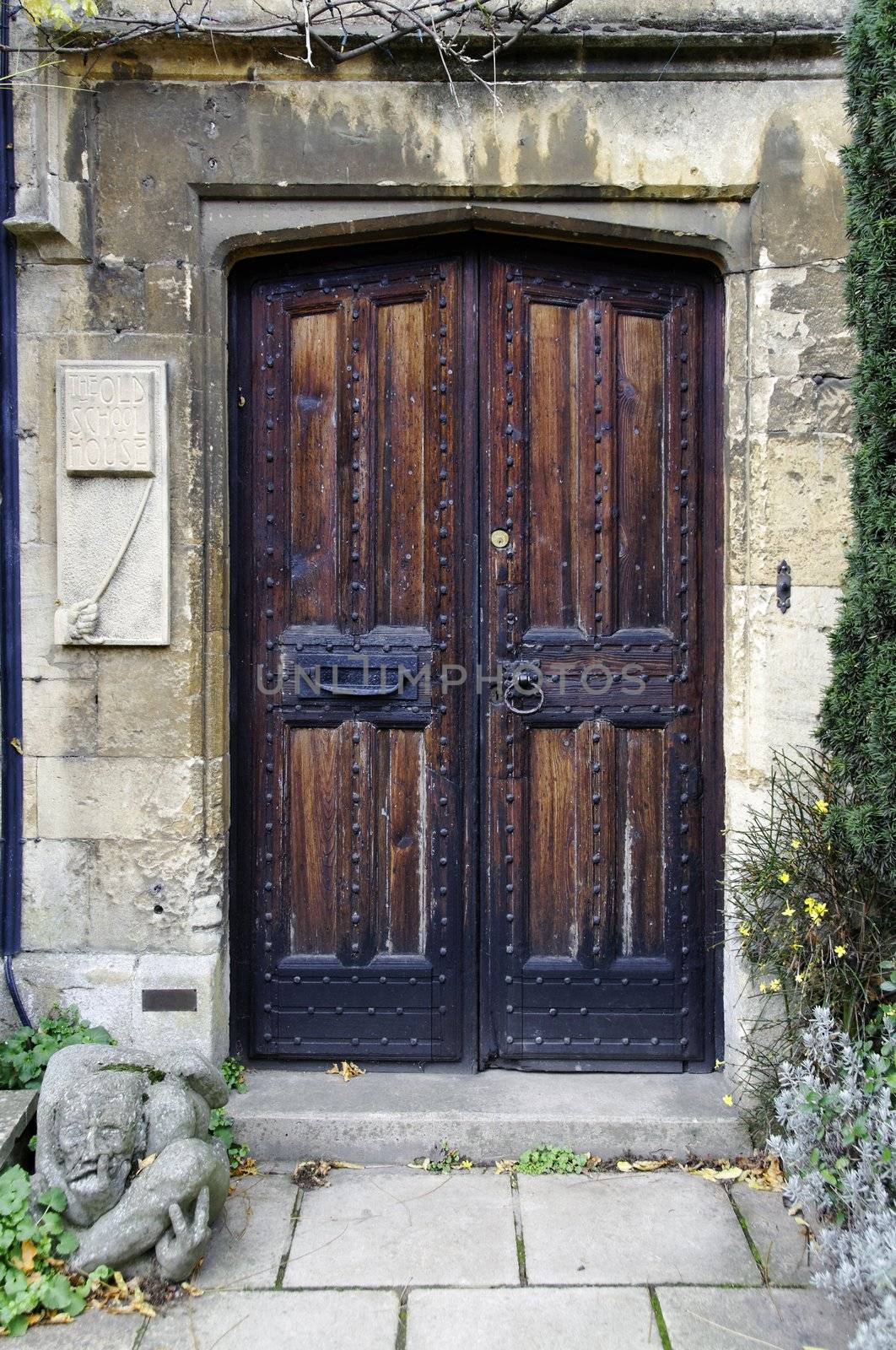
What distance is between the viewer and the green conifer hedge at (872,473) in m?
2.54

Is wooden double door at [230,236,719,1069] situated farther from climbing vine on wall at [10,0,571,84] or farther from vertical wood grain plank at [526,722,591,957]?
climbing vine on wall at [10,0,571,84]

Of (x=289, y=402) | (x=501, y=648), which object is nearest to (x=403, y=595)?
(x=501, y=648)

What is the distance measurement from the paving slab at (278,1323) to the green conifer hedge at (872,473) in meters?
1.62

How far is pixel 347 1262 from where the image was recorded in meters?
2.56

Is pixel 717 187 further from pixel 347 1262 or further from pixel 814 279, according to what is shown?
pixel 347 1262

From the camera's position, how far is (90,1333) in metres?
2.35

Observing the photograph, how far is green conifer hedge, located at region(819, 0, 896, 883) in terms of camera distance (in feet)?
8.32

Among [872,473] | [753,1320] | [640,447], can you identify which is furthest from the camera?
[640,447]

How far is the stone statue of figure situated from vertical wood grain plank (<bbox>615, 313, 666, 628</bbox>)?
81.7 inches

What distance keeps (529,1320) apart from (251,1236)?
0.78m

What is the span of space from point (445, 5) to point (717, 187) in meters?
0.94

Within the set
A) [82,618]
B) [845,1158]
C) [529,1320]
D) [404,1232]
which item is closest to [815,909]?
[845,1158]

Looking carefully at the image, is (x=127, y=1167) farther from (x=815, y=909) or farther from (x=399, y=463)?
(x=399, y=463)

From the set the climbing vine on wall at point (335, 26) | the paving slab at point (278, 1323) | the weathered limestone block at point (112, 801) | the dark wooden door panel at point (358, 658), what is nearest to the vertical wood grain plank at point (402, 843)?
the dark wooden door panel at point (358, 658)
